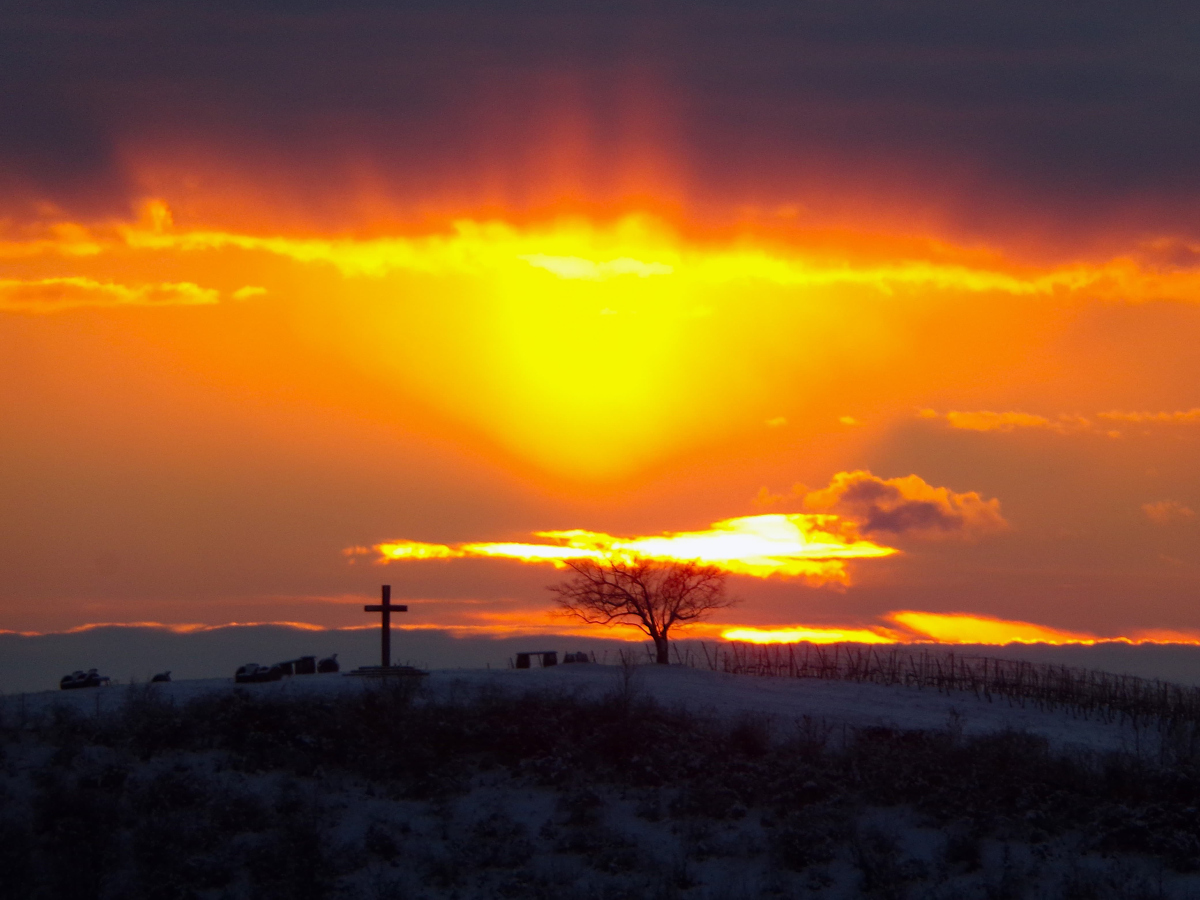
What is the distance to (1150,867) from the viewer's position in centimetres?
2122

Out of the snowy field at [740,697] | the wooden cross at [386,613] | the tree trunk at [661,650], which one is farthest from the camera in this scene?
the tree trunk at [661,650]

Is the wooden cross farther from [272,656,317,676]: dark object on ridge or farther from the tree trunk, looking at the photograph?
the tree trunk

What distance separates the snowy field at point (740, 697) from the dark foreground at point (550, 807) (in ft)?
6.44

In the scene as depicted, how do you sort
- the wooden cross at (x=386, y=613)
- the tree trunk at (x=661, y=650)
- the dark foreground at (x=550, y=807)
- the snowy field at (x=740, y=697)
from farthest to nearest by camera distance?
the tree trunk at (x=661, y=650)
the wooden cross at (x=386, y=613)
the snowy field at (x=740, y=697)
the dark foreground at (x=550, y=807)

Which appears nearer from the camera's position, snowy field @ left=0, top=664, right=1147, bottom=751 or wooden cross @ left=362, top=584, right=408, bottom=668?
snowy field @ left=0, top=664, right=1147, bottom=751

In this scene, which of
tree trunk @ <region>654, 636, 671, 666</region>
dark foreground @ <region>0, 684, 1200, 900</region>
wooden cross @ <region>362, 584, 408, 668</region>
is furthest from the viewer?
tree trunk @ <region>654, 636, 671, 666</region>

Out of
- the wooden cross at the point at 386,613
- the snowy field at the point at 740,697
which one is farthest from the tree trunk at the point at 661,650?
the wooden cross at the point at 386,613

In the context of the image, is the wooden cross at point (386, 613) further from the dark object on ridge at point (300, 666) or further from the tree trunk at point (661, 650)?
the tree trunk at point (661, 650)

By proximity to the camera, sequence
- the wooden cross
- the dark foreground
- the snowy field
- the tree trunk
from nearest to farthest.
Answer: the dark foreground < the snowy field < the wooden cross < the tree trunk

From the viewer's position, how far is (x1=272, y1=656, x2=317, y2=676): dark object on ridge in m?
34.5

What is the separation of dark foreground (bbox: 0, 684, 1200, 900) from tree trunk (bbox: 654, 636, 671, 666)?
20070 millimetres

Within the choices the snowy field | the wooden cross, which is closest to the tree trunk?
the snowy field

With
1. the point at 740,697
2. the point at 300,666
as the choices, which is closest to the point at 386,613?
the point at 300,666

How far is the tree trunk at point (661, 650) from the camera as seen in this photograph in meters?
48.5
